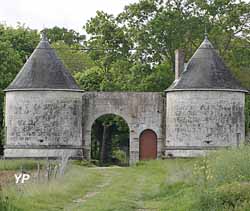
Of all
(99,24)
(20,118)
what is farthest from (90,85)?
(20,118)

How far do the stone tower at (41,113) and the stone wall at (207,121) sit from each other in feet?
19.7

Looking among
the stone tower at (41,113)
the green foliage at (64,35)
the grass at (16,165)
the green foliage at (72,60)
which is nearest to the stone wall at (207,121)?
the stone tower at (41,113)

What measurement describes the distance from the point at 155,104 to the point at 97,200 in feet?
83.6

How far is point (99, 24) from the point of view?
195 feet

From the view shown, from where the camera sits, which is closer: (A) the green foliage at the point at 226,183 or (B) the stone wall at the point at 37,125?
(A) the green foliage at the point at 226,183

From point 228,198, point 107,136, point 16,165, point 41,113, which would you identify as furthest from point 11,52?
point 228,198

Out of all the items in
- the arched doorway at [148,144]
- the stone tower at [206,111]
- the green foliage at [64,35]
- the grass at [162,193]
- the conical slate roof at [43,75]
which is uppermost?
the green foliage at [64,35]

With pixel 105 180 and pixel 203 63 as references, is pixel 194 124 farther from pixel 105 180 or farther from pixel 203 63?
pixel 105 180

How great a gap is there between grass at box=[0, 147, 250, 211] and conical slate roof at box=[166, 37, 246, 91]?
16738 mm

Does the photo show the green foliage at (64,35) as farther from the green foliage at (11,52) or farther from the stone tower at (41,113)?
the stone tower at (41,113)

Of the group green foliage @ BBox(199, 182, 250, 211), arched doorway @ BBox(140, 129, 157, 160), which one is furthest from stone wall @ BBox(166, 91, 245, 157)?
green foliage @ BBox(199, 182, 250, 211)

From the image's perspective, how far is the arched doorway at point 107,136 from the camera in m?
55.3

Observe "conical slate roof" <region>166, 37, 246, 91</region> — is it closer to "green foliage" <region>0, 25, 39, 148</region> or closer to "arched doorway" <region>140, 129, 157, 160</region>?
"arched doorway" <region>140, 129, 157, 160</region>

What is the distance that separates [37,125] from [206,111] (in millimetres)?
9277
